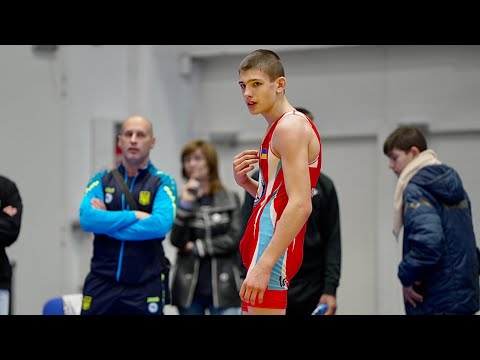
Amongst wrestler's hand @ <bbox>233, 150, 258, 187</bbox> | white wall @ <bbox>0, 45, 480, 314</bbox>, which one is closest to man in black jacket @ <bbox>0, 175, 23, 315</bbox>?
wrestler's hand @ <bbox>233, 150, 258, 187</bbox>

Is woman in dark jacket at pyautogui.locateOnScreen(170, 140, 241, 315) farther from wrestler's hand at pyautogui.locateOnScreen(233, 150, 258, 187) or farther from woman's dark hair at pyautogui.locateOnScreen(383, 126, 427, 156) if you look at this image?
wrestler's hand at pyautogui.locateOnScreen(233, 150, 258, 187)

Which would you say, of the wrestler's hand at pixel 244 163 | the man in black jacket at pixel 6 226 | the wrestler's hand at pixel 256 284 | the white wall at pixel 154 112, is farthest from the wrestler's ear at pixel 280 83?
the white wall at pixel 154 112

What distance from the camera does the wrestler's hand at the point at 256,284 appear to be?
3.04m

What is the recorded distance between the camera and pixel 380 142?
7.50 metres

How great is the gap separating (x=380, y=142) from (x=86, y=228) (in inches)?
147

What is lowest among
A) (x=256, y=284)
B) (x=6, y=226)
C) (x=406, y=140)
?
(x=256, y=284)

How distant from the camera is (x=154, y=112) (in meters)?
7.91

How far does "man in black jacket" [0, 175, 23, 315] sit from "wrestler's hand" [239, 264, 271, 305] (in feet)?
7.35

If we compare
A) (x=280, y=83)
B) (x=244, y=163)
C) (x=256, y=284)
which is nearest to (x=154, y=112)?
(x=244, y=163)

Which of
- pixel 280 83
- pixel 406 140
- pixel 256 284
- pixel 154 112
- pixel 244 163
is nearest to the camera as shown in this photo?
pixel 256 284

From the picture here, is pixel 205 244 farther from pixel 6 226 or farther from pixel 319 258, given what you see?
pixel 6 226

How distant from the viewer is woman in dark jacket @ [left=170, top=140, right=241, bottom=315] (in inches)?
228

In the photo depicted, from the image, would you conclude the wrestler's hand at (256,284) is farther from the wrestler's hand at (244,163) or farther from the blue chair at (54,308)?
the blue chair at (54,308)

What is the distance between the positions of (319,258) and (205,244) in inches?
44.6
